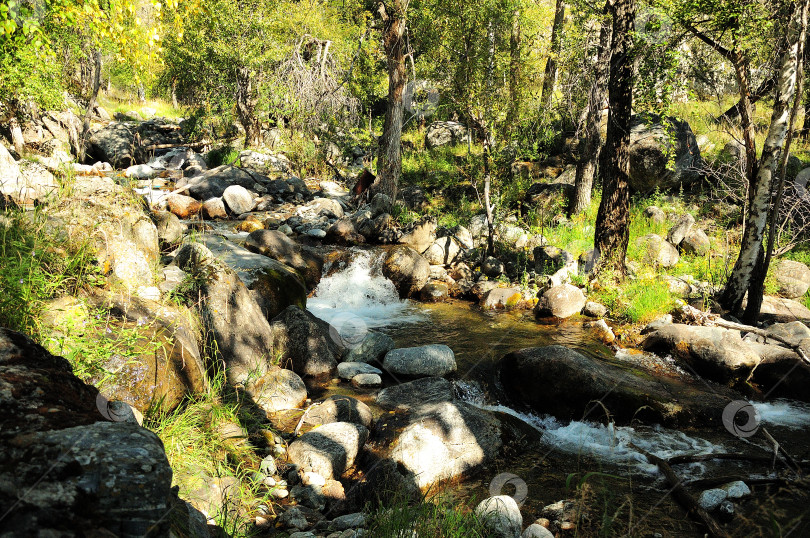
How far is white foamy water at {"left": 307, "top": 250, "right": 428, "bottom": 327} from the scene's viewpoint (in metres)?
9.99

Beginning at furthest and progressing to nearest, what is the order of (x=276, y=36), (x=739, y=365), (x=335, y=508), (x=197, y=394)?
(x=276, y=36) < (x=739, y=365) < (x=197, y=394) < (x=335, y=508)

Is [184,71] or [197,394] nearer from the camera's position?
[197,394]

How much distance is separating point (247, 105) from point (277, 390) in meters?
19.6

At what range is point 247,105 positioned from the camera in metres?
22.3

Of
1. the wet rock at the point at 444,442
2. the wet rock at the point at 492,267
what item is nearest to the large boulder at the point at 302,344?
the wet rock at the point at 444,442

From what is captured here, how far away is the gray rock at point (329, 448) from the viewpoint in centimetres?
451

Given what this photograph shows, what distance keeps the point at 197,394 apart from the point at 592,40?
1216cm

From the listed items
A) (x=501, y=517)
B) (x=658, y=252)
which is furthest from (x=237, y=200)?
(x=501, y=517)

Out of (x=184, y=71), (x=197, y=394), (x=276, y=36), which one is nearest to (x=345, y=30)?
(x=276, y=36)

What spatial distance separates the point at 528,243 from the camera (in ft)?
40.7

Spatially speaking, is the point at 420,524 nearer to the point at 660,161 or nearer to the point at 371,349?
the point at 371,349

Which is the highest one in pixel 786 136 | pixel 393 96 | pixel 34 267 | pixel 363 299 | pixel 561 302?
pixel 393 96

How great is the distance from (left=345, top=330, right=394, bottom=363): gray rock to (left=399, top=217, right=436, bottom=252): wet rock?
18.4 ft

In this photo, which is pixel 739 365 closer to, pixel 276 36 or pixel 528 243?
pixel 528 243
